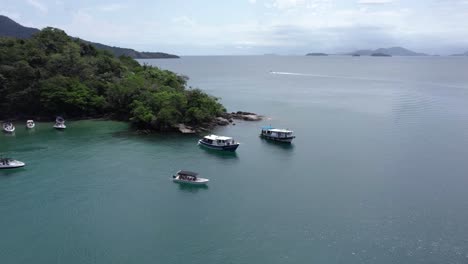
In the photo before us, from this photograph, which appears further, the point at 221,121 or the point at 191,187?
the point at 221,121

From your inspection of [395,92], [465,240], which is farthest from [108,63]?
[395,92]

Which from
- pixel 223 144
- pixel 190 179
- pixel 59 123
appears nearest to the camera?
pixel 190 179

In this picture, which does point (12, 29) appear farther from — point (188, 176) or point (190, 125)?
point (188, 176)

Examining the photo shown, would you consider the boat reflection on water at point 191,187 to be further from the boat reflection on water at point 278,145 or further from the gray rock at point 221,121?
the gray rock at point 221,121

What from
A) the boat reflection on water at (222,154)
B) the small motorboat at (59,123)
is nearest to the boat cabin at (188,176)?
the boat reflection on water at (222,154)

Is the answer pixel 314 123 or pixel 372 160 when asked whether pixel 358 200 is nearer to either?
pixel 372 160

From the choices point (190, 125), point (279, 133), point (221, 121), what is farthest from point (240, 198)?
point (221, 121)

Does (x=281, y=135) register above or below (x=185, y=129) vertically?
below
